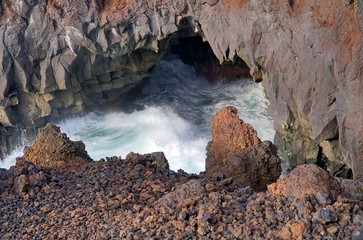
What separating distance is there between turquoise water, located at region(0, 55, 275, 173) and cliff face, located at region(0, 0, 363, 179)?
1.21m

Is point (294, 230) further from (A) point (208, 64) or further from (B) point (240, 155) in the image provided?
(A) point (208, 64)

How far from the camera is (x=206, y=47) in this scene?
81.3ft

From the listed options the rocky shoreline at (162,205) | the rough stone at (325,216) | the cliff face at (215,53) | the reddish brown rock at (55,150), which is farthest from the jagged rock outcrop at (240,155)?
the cliff face at (215,53)

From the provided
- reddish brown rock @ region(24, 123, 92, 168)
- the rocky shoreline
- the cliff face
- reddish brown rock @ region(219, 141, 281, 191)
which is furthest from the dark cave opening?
the rocky shoreline

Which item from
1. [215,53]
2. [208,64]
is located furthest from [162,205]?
[208,64]

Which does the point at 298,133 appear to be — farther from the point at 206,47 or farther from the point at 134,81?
the point at 206,47

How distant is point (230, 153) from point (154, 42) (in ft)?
30.3

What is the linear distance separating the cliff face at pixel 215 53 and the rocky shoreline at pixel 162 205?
5105 millimetres

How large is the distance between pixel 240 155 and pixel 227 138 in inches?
28.6

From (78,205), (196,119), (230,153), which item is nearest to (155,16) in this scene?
(196,119)

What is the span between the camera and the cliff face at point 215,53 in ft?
43.7

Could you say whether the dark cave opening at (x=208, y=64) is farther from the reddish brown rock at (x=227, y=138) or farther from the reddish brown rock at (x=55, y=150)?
the reddish brown rock at (x=55, y=150)

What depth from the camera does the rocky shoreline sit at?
583cm

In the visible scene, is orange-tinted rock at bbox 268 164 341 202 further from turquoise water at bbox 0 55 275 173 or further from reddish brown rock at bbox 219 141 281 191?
turquoise water at bbox 0 55 275 173
